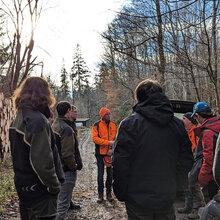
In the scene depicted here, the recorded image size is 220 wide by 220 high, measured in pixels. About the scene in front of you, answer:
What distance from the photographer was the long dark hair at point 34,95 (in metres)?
2.53

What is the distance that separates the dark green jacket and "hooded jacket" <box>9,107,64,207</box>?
4.68 feet

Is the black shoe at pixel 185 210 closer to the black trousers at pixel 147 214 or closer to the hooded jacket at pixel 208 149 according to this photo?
the hooded jacket at pixel 208 149

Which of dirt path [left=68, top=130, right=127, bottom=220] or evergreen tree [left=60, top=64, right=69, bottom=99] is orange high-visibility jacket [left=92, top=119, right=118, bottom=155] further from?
evergreen tree [left=60, top=64, right=69, bottom=99]

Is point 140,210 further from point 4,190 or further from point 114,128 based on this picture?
point 4,190

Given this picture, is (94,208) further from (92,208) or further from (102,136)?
(102,136)

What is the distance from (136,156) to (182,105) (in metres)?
3.88

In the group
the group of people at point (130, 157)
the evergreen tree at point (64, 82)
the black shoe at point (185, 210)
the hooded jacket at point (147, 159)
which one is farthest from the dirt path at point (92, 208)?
the evergreen tree at point (64, 82)

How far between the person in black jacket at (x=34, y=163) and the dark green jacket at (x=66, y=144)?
1.41m

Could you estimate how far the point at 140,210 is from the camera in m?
2.21

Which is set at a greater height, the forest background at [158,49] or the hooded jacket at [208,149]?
the forest background at [158,49]

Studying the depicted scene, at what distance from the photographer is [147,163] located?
2234mm

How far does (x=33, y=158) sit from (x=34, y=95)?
0.69m

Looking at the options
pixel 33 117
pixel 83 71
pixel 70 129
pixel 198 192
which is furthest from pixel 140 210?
pixel 83 71

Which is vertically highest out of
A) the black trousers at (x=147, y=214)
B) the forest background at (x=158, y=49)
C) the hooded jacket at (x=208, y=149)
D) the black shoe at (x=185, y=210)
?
the forest background at (x=158, y=49)
